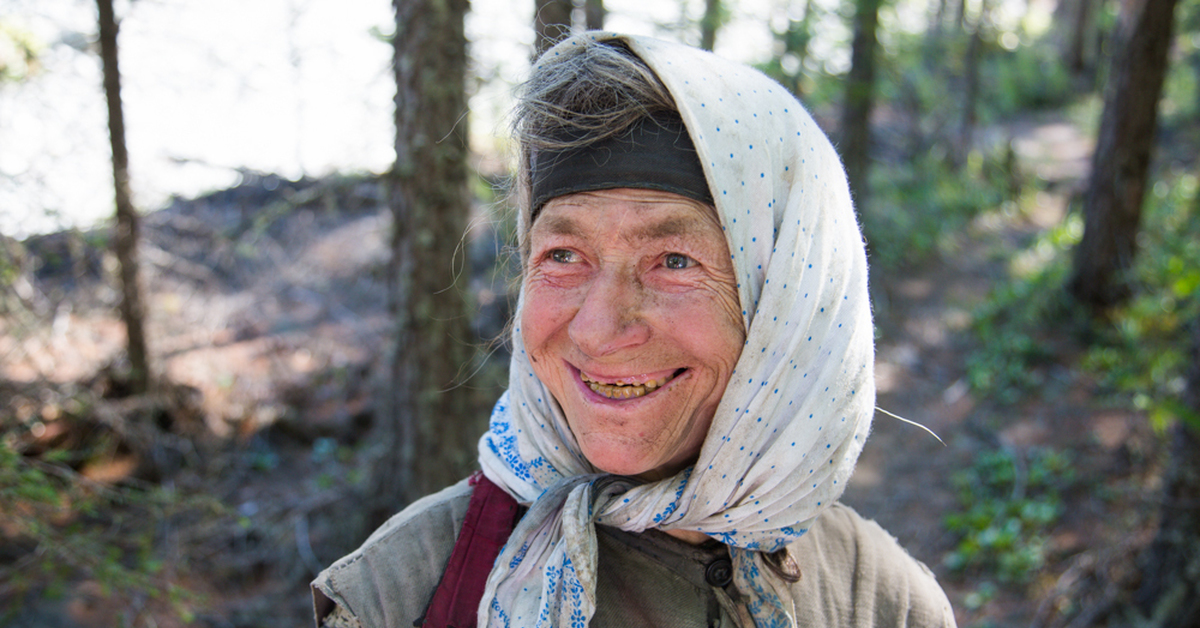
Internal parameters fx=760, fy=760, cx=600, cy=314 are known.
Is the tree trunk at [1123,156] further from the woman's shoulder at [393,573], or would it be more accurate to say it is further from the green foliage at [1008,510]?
the woman's shoulder at [393,573]

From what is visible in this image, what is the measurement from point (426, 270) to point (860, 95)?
979cm

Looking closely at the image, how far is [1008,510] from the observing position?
19.9ft

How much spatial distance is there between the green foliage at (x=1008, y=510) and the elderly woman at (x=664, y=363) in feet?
15.9

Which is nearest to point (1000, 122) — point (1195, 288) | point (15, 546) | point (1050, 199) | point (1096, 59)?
point (1096, 59)

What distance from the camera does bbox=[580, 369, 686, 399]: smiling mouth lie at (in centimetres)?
148

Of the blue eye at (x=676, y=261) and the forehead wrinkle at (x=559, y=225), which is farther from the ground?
the forehead wrinkle at (x=559, y=225)

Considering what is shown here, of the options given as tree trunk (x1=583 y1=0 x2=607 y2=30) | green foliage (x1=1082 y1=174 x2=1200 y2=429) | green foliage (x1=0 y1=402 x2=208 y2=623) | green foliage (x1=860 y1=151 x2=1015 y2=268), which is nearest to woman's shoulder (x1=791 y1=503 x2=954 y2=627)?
green foliage (x1=0 y1=402 x2=208 y2=623)

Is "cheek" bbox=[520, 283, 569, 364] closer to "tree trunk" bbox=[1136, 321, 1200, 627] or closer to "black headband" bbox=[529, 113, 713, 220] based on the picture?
"black headband" bbox=[529, 113, 713, 220]

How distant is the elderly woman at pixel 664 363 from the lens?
1.44 metres

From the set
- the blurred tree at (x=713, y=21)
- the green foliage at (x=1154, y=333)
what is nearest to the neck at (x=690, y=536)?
the green foliage at (x=1154, y=333)

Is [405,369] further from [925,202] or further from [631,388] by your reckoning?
[925,202]

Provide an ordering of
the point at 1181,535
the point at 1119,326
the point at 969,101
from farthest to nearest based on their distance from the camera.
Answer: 1. the point at 969,101
2. the point at 1119,326
3. the point at 1181,535

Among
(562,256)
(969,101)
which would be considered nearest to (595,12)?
(562,256)

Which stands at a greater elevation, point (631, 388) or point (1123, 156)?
point (631, 388)
